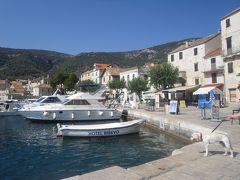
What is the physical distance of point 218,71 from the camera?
38.2m

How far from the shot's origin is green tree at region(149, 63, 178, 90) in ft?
139

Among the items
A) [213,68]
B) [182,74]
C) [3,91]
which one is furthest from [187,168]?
[3,91]

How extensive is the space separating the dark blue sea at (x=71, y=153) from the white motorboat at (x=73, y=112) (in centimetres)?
731

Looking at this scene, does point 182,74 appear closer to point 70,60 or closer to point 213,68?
point 213,68

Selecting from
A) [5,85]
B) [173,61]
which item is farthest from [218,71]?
[5,85]

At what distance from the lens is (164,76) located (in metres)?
42.3

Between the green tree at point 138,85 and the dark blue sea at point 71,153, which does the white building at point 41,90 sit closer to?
the green tree at point 138,85

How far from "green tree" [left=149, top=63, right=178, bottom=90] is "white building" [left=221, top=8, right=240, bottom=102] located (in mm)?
9568

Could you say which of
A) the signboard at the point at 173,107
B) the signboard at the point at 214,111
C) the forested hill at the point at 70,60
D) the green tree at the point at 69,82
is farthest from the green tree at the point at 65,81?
the forested hill at the point at 70,60

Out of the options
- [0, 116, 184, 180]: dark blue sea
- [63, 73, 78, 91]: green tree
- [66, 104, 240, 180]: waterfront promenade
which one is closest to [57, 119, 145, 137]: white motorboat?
[0, 116, 184, 180]: dark blue sea

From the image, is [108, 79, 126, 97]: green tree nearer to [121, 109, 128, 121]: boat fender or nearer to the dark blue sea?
[121, 109, 128, 121]: boat fender

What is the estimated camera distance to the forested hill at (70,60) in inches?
5861

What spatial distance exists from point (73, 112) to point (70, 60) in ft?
471

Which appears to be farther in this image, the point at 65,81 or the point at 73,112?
the point at 65,81
